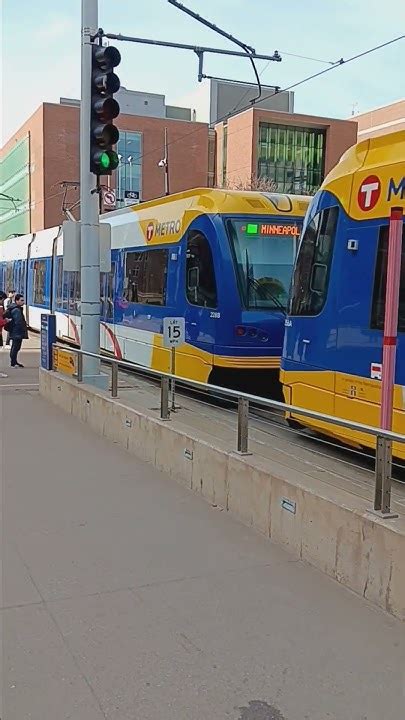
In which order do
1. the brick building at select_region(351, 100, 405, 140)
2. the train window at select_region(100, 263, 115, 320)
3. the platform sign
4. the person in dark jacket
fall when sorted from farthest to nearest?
the brick building at select_region(351, 100, 405, 140), the person in dark jacket, the train window at select_region(100, 263, 115, 320), the platform sign

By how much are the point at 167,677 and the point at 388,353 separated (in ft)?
7.17

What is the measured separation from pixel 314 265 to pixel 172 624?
160 inches

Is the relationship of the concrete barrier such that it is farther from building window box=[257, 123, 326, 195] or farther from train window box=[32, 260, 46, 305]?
building window box=[257, 123, 326, 195]

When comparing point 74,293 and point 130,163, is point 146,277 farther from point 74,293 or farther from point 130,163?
point 130,163

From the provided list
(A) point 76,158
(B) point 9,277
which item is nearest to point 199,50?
(B) point 9,277

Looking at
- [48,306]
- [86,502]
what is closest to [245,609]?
[86,502]

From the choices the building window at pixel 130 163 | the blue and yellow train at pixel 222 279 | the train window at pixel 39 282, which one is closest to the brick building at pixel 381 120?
the building window at pixel 130 163

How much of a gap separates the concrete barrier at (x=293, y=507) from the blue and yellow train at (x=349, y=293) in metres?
0.91

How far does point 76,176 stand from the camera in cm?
7588

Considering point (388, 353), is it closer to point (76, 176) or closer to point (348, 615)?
point (348, 615)

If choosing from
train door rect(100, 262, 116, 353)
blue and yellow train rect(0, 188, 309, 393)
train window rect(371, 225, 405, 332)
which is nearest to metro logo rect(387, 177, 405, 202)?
train window rect(371, 225, 405, 332)

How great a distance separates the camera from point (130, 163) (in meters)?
78.2

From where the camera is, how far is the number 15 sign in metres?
8.99

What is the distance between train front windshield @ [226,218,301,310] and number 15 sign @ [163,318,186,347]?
4.50 feet
